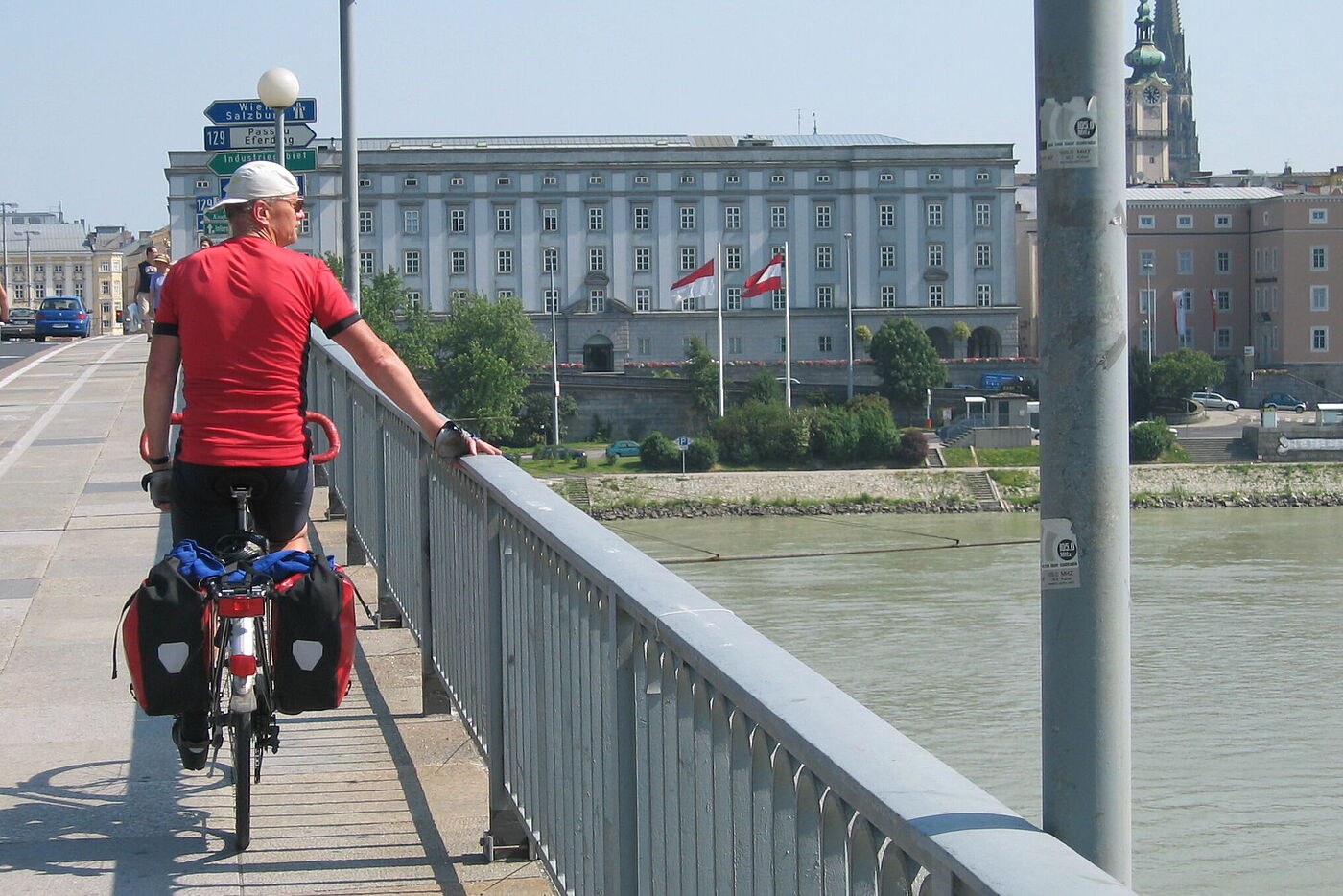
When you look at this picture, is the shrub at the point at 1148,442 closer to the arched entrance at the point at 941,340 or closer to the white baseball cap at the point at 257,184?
the arched entrance at the point at 941,340

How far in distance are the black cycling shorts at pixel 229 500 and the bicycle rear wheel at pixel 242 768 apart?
46 centimetres

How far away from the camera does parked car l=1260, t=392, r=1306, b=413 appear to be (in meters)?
94.8

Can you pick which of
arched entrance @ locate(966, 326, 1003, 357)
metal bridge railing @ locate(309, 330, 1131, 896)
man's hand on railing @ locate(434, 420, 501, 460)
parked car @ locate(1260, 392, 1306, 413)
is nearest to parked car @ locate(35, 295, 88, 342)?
metal bridge railing @ locate(309, 330, 1131, 896)

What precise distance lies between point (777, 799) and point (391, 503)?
4342 mm

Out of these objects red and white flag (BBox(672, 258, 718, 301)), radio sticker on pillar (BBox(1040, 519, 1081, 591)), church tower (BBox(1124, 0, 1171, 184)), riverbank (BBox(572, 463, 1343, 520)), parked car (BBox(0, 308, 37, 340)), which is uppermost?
church tower (BBox(1124, 0, 1171, 184))

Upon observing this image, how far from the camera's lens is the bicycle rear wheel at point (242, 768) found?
12.0 feet

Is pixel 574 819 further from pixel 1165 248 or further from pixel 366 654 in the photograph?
pixel 1165 248

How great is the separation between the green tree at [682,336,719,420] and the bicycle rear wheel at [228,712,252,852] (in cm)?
8503

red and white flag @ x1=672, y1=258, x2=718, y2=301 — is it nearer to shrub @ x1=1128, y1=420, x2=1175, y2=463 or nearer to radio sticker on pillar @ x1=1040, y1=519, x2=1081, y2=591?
shrub @ x1=1128, y1=420, x2=1175, y2=463

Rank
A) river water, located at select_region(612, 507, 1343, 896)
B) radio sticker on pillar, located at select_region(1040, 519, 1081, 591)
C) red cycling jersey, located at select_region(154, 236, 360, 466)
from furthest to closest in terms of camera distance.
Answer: river water, located at select_region(612, 507, 1343, 896)
red cycling jersey, located at select_region(154, 236, 360, 466)
radio sticker on pillar, located at select_region(1040, 519, 1081, 591)

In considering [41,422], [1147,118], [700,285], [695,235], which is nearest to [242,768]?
[41,422]

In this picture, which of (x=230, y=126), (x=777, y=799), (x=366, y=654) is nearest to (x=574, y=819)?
(x=777, y=799)

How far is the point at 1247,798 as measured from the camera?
23.4 metres

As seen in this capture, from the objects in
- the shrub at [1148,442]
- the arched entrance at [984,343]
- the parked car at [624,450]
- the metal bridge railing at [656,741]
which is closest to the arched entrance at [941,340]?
the arched entrance at [984,343]
